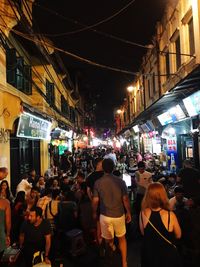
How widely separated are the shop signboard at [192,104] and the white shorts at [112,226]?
5660 mm

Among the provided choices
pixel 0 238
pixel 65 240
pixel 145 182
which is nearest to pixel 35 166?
pixel 145 182

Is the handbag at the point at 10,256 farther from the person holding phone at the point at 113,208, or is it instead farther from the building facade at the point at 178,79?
the building facade at the point at 178,79

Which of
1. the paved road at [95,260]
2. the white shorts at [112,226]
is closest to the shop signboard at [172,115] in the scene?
the paved road at [95,260]

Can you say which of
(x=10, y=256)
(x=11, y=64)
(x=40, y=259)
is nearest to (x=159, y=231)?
(x=40, y=259)

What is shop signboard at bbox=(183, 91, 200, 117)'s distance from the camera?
1040cm

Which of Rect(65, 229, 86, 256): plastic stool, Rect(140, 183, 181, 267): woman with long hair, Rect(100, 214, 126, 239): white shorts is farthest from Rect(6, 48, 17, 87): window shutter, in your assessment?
Rect(140, 183, 181, 267): woman with long hair

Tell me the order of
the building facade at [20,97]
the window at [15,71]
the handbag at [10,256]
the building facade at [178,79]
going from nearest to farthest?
the handbag at [10,256] < the building facade at [20,97] < the building facade at [178,79] < the window at [15,71]

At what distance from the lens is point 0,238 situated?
5.55m

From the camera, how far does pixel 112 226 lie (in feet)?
20.0

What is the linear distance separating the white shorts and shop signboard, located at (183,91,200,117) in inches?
223

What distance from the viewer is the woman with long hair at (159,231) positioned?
4109 mm

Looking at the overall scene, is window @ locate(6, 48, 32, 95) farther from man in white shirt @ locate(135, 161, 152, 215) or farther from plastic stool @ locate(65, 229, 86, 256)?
plastic stool @ locate(65, 229, 86, 256)

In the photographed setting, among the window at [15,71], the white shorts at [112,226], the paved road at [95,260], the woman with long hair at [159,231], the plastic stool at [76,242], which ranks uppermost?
the window at [15,71]

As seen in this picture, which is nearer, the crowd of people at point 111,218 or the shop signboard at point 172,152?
the crowd of people at point 111,218
